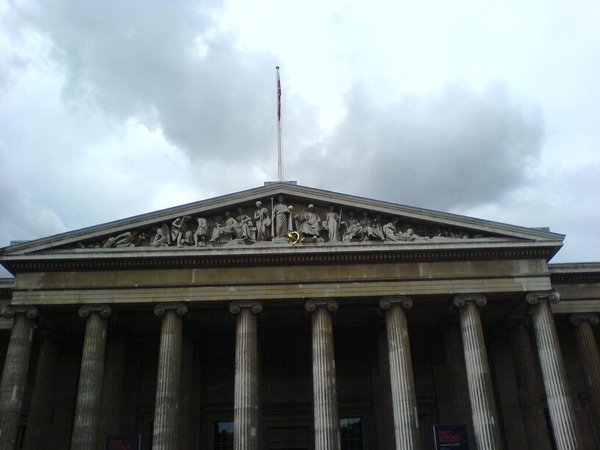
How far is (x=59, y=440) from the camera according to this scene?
28047 mm

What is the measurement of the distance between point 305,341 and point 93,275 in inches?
446

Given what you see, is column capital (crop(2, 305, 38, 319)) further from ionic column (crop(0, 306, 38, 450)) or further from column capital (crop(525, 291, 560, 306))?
column capital (crop(525, 291, 560, 306))

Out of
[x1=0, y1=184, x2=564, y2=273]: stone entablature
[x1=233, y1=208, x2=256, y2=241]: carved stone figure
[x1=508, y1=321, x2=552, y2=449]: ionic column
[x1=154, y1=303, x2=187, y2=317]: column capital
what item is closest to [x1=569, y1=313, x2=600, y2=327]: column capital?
[x1=508, y1=321, x2=552, y2=449]: ionic column

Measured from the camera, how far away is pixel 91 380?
947 inches

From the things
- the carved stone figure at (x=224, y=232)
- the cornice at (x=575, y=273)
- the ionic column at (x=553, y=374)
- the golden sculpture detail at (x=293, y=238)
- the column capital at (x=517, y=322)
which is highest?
the carved stone figure at (x=224, y=232)

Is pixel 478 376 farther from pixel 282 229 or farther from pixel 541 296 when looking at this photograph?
pixel 282 229

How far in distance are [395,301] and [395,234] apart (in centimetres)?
297

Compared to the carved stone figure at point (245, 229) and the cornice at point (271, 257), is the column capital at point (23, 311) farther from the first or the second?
the carved stone figure at point (245, 229)

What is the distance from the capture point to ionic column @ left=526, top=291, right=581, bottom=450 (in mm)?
23234

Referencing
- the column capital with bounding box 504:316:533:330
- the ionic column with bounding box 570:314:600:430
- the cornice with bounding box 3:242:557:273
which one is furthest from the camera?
the column capital with bounding box 504:316:533:330

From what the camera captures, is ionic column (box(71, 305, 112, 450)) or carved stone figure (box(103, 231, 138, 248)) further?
carved stone figure (box(103, 231, 138, 248))

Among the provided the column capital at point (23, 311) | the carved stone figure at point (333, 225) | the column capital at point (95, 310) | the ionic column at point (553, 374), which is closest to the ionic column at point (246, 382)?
the carved stone figure at point (333, 225)

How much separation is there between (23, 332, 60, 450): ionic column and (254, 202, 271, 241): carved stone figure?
10931mm

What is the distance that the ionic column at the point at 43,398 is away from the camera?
2617 cm
